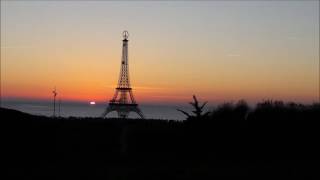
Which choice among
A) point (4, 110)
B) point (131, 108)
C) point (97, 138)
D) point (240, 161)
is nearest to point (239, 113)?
point (240, 161)

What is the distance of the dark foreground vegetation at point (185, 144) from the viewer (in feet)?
70.2

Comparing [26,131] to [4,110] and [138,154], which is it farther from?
[138,154]

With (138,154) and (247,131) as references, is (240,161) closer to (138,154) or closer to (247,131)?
(247,131)

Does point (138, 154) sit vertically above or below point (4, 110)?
below

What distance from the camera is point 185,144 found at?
85.3 ft

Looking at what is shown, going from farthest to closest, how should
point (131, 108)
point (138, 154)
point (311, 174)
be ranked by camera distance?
point (131, 108)
point (138, 154)
point (311, 174)

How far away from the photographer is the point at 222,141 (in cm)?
2569

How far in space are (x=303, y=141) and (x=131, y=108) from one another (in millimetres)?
31544

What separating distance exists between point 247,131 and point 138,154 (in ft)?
17.4

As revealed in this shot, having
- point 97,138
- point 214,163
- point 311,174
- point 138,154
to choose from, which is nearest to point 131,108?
point 97,138

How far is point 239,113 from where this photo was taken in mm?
28859

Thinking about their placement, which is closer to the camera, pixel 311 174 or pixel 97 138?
pixel 311 174

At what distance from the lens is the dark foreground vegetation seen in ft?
70.2

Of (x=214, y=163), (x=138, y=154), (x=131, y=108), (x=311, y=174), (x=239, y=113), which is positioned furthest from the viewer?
(x=131, y=108)
